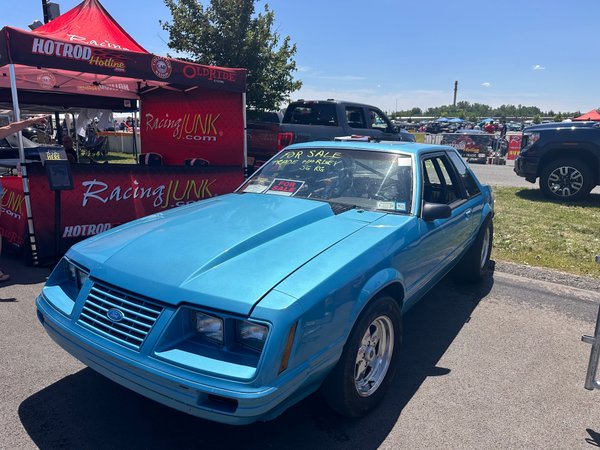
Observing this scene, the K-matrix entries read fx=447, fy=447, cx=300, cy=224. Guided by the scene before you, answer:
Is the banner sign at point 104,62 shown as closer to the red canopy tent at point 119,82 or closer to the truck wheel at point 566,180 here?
the red canopy tent at point 119,82

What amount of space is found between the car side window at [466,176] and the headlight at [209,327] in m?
3.23

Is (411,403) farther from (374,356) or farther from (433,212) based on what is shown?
(433,212)

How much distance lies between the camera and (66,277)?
2898 mm

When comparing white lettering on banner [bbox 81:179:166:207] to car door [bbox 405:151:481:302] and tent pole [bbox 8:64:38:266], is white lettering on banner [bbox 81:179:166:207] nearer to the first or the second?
tent pole [bbox 8:64:38:266]

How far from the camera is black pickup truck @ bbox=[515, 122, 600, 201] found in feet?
30.4

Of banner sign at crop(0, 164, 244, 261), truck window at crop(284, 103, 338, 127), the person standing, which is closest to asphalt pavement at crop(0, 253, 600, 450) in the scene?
banner sign at crop(0, 164, 244, 261)

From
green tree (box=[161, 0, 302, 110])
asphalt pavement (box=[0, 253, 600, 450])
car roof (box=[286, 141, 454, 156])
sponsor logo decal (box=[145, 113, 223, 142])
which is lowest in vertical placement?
asphalt pavement (box=[0, 253, 600, 450])

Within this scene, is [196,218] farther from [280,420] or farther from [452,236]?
[452,236]

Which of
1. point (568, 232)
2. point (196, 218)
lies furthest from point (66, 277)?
point (568, 232)

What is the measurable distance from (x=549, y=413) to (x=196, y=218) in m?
2.61

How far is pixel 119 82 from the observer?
9609 millimetres

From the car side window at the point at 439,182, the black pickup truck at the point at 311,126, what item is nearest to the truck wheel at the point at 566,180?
the black pickup truck at the point at 311,126

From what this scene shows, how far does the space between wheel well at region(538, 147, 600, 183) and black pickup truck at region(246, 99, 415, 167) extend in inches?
144

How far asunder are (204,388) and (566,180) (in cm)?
1000
